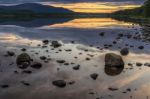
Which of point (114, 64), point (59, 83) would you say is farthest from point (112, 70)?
point (59, 83)

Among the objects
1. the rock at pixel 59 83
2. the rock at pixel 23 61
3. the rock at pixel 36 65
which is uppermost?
the rock at pixel 59 83

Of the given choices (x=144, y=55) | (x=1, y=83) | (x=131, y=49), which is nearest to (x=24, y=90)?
(x=1, y=83)

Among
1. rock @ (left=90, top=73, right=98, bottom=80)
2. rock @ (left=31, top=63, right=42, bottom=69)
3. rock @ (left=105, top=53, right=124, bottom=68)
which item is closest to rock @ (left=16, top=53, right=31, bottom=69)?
rock @ (left=31, top=63, right=42, bottom=69)

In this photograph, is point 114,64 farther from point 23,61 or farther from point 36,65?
point 23,61

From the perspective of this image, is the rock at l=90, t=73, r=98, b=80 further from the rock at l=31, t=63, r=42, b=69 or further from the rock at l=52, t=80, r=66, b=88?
the rock at l=31, t=63, r=42, b=69

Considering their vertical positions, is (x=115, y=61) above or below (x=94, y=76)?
above

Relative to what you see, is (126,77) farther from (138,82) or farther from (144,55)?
(144,55)

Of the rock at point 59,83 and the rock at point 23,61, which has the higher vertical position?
the rock at point 59,83

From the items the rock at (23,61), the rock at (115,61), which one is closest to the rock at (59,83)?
the rock at (23,61)

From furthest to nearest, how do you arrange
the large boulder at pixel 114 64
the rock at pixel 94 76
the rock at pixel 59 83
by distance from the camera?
the large boulder at pixel 114 64 → the rock at pixel 94 76 → the rock at pixel 59 83

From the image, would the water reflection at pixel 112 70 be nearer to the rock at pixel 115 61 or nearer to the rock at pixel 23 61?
the rock at pixel 115 61

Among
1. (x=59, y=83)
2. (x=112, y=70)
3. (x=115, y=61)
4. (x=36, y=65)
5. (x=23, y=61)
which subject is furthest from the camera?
(x=23, y=61)

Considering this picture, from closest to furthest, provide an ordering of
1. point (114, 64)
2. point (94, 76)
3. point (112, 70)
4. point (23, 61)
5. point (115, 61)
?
point (94, 76), point (112, 70), point (114, 64), point (115, 61), point (23, 61)

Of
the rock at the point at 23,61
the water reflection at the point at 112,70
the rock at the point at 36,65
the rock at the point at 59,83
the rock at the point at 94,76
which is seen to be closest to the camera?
the rock at the point at 59,83
